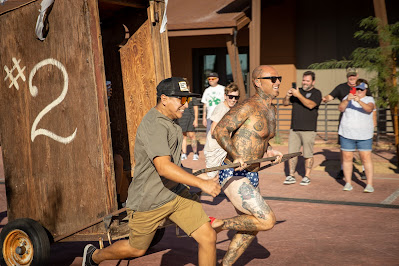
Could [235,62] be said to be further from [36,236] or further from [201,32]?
[36,236]

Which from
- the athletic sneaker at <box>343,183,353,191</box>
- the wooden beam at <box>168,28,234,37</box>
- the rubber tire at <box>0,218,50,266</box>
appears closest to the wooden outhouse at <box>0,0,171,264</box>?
the rubber tire at <box>0,218,50,266</box>

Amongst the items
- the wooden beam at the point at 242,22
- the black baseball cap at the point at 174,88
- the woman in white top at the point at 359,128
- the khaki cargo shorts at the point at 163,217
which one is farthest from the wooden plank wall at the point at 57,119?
the wooden beam at the point at 242,22

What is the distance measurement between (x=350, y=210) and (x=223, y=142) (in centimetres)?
341

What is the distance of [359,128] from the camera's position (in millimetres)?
8469

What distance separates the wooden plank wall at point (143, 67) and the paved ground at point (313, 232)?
1.49 meters

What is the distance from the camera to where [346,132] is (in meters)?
8.63

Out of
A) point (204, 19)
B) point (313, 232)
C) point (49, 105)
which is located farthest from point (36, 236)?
point (204, 19)

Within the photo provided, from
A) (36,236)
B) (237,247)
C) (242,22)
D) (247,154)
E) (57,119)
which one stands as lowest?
(237,247)

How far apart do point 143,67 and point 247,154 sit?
6.19ft

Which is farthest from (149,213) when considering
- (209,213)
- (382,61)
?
(382,61)

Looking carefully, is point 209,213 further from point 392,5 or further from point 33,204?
point 392,5

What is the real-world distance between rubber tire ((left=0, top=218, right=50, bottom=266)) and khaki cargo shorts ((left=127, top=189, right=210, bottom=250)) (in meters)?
1.02

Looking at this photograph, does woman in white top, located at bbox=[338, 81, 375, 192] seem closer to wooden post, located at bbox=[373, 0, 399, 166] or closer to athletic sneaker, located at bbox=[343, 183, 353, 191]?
athletic sneaker, located at bbox=[343, 183, 353, 191]

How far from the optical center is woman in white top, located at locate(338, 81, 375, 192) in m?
8.44
